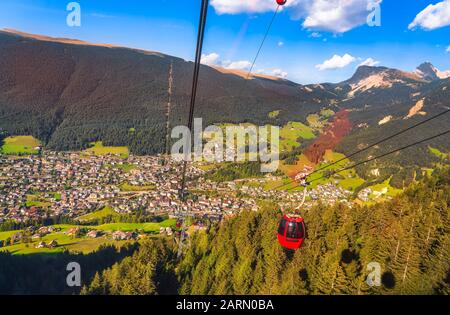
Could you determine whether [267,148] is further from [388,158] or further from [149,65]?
[149,65]

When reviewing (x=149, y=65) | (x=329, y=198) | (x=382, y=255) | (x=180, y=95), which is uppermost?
(x=149, y=65)

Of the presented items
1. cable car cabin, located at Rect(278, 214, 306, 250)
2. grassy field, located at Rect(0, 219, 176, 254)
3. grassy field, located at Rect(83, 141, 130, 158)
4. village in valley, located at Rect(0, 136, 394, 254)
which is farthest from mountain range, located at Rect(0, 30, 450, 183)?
cable car cabin, located at Rect(278, 214, 306, 250)

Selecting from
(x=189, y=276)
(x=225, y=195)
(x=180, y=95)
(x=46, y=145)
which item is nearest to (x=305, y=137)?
(x=225, y=195)

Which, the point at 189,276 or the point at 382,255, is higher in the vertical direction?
the point at 382,255

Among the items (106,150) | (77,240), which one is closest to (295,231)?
(77,240)

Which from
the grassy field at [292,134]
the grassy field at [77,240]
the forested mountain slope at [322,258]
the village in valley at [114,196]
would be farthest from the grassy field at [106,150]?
the forested mountain slope at [322,258]

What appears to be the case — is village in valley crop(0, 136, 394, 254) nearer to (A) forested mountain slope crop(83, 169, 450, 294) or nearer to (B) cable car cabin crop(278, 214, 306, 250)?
(A) forested mountain slope crop(83, 169, 450, 294)
